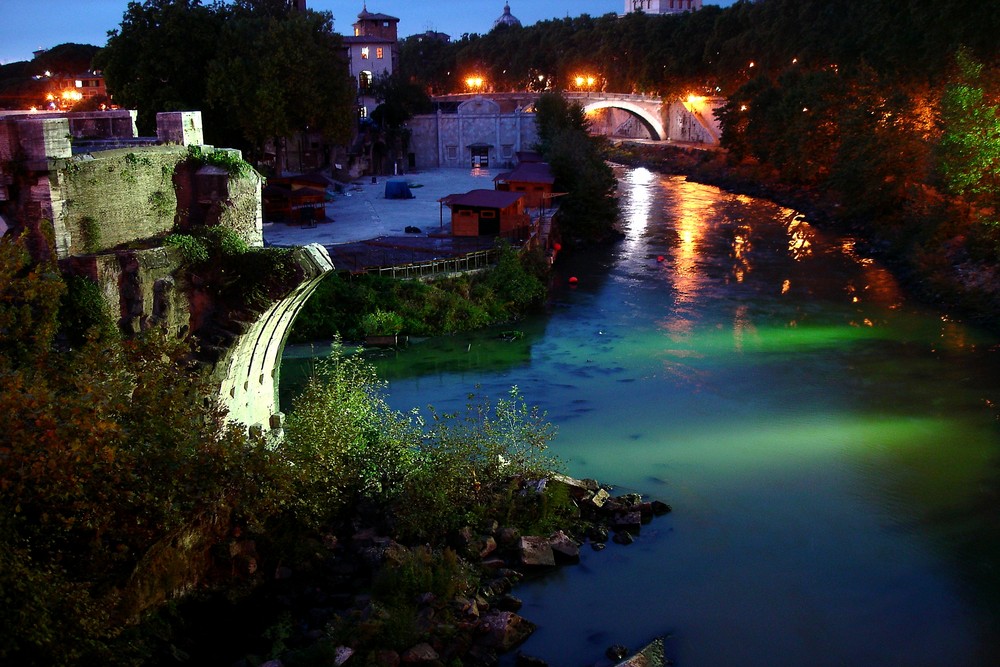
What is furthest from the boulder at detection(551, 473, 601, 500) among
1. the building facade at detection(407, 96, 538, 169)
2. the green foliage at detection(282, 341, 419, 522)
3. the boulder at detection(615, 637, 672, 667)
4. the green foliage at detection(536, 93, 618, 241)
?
the building facade at detection(407, 96, 538, 169)

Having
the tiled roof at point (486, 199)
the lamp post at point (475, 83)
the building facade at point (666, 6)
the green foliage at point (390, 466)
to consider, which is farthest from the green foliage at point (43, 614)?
the building facade at point (666, 6)

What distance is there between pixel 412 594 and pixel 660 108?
67972 millimetres

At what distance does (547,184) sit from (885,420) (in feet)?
63.6

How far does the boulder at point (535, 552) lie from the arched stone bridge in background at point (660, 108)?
58116 millimetres

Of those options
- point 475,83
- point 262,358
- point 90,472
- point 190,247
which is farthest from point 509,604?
point 475,83

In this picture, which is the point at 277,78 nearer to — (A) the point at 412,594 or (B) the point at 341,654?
(A) the point at 412,594

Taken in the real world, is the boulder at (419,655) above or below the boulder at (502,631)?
above

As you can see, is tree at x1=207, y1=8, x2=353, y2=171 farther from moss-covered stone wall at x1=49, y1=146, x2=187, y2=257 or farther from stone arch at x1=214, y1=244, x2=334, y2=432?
moss-covered stone wall at x1=49, y1=146, x2=187, y2=257

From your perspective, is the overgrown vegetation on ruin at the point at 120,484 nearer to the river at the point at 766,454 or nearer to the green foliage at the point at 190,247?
the green foliage at the point at 190,247

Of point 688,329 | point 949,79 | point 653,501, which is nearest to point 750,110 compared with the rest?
point 949,79

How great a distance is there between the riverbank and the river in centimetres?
95

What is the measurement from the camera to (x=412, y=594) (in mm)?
10328

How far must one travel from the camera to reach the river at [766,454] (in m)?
10.9

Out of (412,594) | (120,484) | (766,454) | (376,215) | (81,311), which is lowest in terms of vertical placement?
(766,454)
